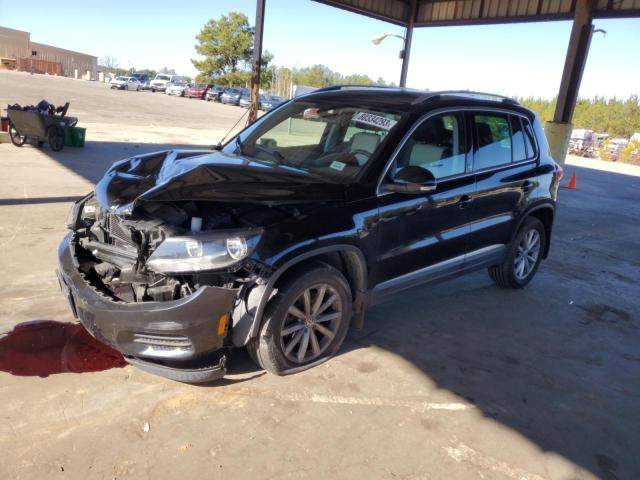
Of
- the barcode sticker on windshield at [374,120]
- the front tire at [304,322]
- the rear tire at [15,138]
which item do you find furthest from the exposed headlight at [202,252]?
the rear tire at [15,138]

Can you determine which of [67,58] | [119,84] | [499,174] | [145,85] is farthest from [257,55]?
[67,58]

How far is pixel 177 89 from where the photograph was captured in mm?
51812

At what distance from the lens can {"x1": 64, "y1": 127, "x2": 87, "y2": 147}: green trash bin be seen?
12.6m

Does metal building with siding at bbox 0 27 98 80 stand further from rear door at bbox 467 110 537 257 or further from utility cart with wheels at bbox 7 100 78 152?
rear door at bbox 467 110 537 257

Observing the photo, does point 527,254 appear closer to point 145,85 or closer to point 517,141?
point 517,141

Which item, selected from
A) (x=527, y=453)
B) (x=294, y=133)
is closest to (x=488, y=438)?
(x=527, y=453)

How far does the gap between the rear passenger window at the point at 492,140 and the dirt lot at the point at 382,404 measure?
1409 mm

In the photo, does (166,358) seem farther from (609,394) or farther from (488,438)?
(609,394)

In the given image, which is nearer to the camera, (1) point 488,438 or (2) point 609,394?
(1) point 488,438

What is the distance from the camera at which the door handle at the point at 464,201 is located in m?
4.30

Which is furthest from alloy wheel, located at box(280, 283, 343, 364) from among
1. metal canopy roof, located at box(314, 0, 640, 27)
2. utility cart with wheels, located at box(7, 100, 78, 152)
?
metal canopy roof, located at box(314, 0, 640, 27)

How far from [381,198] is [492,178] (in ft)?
4.87

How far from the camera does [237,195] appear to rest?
126 inches

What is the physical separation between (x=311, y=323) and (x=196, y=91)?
50108 mm
